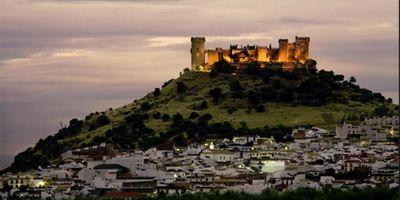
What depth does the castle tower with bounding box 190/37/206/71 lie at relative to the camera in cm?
9438

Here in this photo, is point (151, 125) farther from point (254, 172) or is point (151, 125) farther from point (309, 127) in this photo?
point (254, 172)

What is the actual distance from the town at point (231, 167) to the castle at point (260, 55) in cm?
1588

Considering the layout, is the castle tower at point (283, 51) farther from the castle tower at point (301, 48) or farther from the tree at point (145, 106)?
the tree at point (145, 106)

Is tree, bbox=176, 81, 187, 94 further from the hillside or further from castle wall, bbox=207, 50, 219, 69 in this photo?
castle wall, bbox=207, 50, 219, 69

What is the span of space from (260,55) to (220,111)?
11968 millimetres

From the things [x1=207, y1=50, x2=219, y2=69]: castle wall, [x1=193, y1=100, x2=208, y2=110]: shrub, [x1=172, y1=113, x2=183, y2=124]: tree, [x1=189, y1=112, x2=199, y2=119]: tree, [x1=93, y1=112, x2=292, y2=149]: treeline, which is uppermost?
[x1=207, y1=50, x2=219, y2=69]: castle wall

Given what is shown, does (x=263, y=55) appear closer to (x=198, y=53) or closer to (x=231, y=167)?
(x=198, y=53)

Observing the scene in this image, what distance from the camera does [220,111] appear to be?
82875 mm

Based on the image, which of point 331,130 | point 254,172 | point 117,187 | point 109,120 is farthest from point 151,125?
point 117,187

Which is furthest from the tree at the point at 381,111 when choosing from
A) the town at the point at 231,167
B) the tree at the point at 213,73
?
the tree at the point at 213,73

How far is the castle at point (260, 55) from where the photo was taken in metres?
93.1

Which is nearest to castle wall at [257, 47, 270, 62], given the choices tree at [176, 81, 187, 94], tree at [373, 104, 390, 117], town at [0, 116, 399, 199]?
tree at [176, 81, 187, 94]

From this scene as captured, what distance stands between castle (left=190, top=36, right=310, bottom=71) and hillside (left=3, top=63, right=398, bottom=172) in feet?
5.25

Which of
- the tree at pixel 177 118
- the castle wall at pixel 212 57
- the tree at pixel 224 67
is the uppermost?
the castle wall at pixel 212 57
